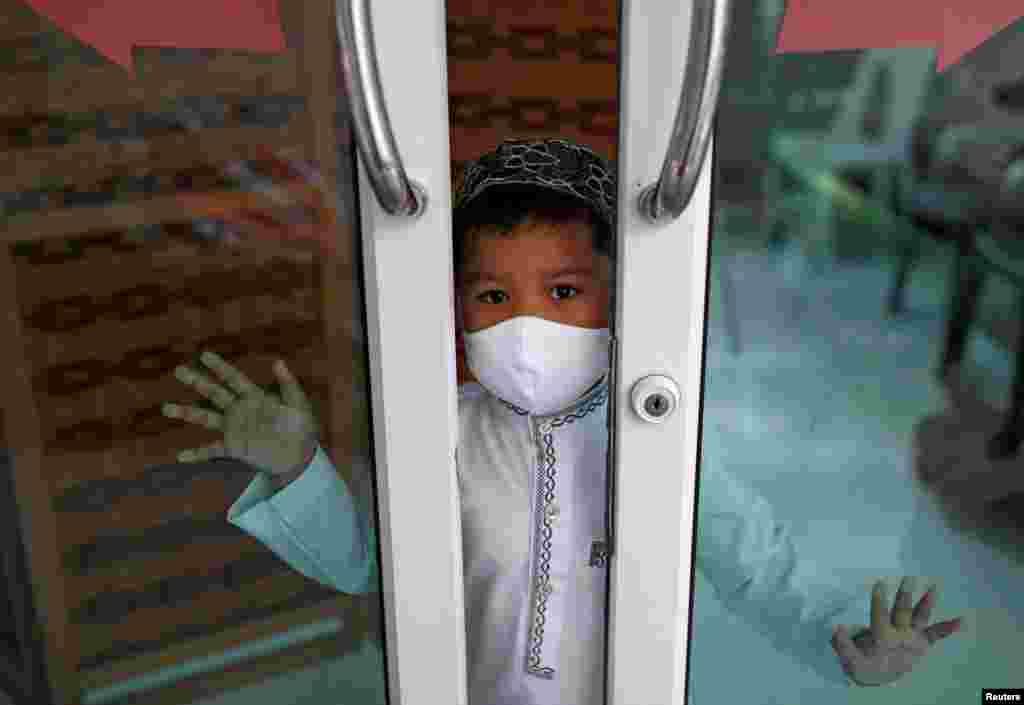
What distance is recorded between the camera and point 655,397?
905 mm

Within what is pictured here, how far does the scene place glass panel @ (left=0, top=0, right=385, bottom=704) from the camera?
87cm

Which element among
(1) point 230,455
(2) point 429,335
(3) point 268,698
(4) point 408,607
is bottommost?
(3) point 268,698

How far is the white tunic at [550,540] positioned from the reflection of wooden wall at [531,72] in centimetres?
28

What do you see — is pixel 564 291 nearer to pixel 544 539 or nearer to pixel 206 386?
pixel 544 539

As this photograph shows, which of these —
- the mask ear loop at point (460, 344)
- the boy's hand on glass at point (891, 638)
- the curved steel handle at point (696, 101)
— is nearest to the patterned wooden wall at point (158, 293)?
the mask ear loop at point (460, 344)

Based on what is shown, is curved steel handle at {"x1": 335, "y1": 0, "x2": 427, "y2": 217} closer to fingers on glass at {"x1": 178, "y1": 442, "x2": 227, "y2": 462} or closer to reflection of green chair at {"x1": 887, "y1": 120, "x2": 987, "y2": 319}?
fingers on glass at {"x1": 178, "y1": 442, "x2": 227, "y2": 462}

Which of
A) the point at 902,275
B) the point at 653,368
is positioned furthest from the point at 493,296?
the point at 902,275

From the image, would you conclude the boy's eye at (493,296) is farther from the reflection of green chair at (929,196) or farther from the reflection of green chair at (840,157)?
the reflection of green chair at (929,196)

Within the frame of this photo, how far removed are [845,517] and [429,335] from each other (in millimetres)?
464

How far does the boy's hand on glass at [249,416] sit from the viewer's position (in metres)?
0.95

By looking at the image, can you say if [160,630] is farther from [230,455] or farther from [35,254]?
[35,254]

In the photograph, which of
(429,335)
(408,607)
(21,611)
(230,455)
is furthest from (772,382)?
(21,611)

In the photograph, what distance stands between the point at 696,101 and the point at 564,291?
0.27 m

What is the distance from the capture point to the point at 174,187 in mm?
896
